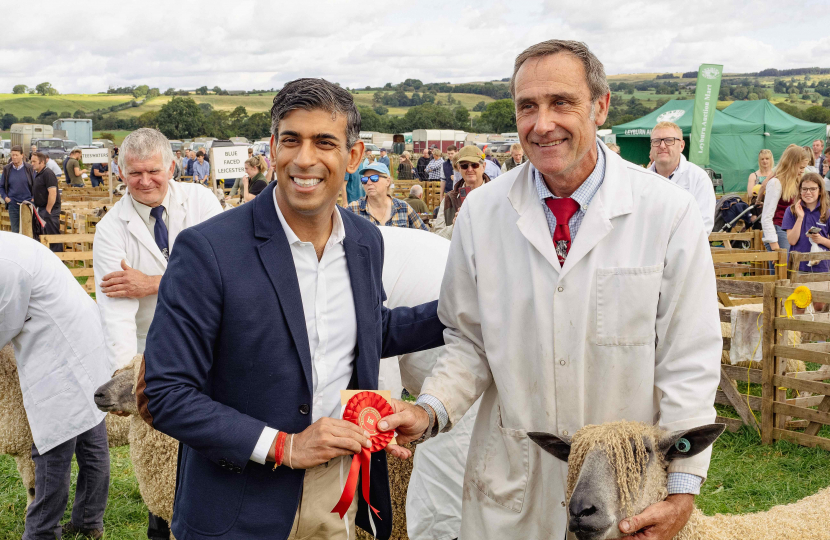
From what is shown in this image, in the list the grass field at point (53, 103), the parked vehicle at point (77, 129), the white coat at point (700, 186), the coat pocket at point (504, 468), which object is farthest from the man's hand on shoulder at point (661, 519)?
the grass field at point (53, 103)

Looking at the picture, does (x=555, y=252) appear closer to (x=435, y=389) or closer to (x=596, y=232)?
(x=596, y=232)

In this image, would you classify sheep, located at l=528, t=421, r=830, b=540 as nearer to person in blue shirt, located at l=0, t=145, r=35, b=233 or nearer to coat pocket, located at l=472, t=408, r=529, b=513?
coat pocket, located at l=472, t=408, r=529, b=513

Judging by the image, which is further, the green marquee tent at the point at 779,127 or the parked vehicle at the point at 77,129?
the parked vehicle at the point at 77,129

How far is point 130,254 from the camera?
387 centimetres

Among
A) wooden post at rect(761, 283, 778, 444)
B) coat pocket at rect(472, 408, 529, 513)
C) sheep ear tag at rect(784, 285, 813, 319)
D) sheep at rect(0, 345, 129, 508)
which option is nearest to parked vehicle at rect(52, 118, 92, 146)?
sheep at rect(0, 345, 129, 508)

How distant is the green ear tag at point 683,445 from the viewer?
6.83 ft

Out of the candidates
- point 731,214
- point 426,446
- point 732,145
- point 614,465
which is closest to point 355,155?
point 614,465

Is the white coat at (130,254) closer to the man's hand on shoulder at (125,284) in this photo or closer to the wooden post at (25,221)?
the man's hand on shoulder at (125,284)

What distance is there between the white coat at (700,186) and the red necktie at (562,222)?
4335 mm

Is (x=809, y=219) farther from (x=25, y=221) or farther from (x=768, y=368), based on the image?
(x=25, y=221)

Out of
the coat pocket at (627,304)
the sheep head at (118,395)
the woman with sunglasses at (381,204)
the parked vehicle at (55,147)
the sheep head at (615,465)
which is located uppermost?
the parked vehicle at (55,147)

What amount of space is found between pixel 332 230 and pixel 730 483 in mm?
4251

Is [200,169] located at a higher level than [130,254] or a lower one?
higher

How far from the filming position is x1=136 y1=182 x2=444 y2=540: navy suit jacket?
1.89 metres
